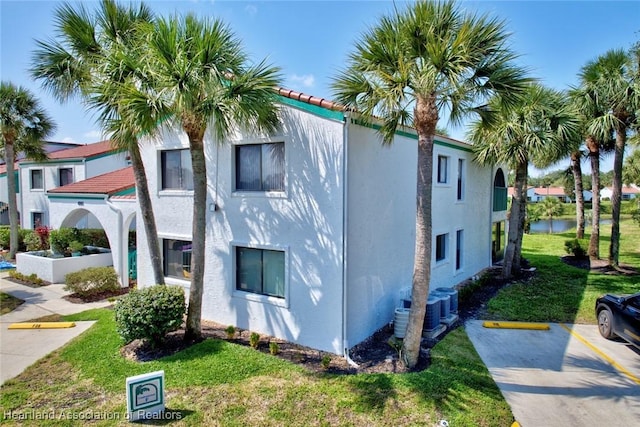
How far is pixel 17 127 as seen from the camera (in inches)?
762

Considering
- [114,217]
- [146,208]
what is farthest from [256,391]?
[114,217]

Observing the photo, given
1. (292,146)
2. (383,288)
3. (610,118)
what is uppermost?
(610,118)

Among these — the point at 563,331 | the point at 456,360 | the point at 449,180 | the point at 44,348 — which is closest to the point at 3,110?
the point at 44,348

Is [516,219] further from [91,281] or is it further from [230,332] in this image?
[91,281]

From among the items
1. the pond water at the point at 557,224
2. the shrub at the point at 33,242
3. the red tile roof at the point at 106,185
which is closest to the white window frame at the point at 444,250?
the red tile roof at the point at 106,185

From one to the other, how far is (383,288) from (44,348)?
29.9 ft

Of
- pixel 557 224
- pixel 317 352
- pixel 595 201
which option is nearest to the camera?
pixel 317 352

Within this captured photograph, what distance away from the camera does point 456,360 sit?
8.37 meters

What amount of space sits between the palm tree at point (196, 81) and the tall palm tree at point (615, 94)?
15621mm

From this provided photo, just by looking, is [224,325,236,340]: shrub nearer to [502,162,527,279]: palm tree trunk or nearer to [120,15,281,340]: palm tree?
[120,15,281,340]: palm tree

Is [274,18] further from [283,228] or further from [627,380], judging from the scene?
[627,380]

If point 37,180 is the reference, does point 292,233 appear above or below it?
below

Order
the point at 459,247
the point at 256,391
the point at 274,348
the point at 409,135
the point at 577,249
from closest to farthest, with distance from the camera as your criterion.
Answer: the point at 256,391 < the point at 274,348 < the point at 409,135 < the point at 459,247 < the point at 577,249

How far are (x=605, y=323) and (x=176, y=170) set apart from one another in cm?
1358
